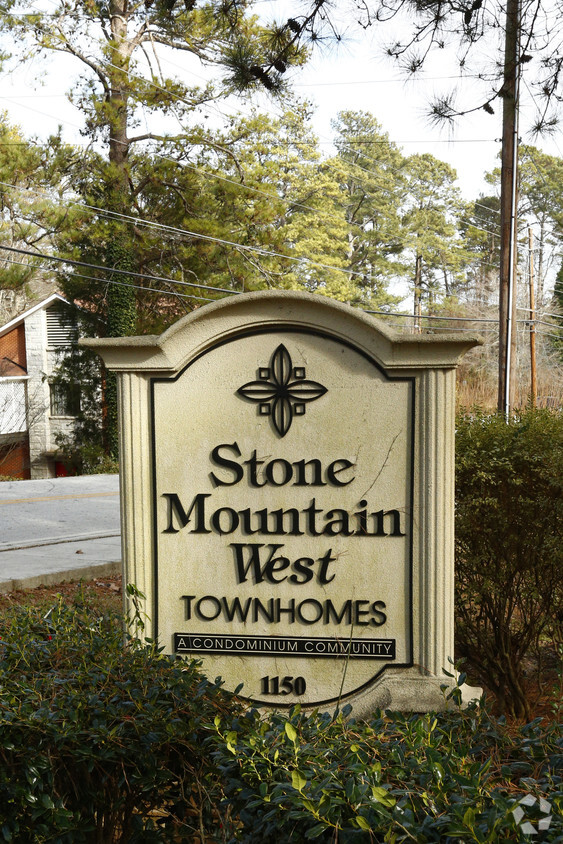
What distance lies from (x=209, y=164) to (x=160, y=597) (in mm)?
25345

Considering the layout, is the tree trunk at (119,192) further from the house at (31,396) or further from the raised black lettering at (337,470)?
the raised black lettering at (337,470)

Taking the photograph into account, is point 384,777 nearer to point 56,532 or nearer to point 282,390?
point 282,390

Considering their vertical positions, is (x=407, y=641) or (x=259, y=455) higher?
(x=259, y=455)

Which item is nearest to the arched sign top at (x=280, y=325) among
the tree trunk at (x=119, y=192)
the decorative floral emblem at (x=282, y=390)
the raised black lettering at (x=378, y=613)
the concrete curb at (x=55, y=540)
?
the decorative floral emblem at (x=282, y=390)

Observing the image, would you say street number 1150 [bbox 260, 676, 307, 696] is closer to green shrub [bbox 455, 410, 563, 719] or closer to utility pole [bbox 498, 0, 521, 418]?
green shrub [bbox 455, 410, 563, 719]

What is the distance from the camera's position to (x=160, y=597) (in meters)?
3.52

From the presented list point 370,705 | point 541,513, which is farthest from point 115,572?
point 370,705

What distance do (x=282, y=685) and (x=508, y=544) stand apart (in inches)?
73.5

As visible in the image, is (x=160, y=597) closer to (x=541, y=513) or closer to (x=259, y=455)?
(x=259, y=455)

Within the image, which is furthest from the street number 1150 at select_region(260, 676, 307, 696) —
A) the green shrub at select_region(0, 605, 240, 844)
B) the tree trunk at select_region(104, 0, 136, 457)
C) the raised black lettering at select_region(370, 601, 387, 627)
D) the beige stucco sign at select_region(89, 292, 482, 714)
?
the tree trunk at select_region(104, 0, 136, 457)

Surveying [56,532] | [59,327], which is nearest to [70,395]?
[59,327]

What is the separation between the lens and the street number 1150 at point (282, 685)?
3402 millimetres

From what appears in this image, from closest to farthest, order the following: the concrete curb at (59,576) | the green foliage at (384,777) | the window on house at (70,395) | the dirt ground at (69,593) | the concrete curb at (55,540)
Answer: the green foliage at (384,777) < the dirt ground at (69,593) < the concrete curb at (59,576) < the concrete curb at (55,540) < the window on house at (70,395)

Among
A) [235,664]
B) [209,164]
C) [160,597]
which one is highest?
[209,164]
